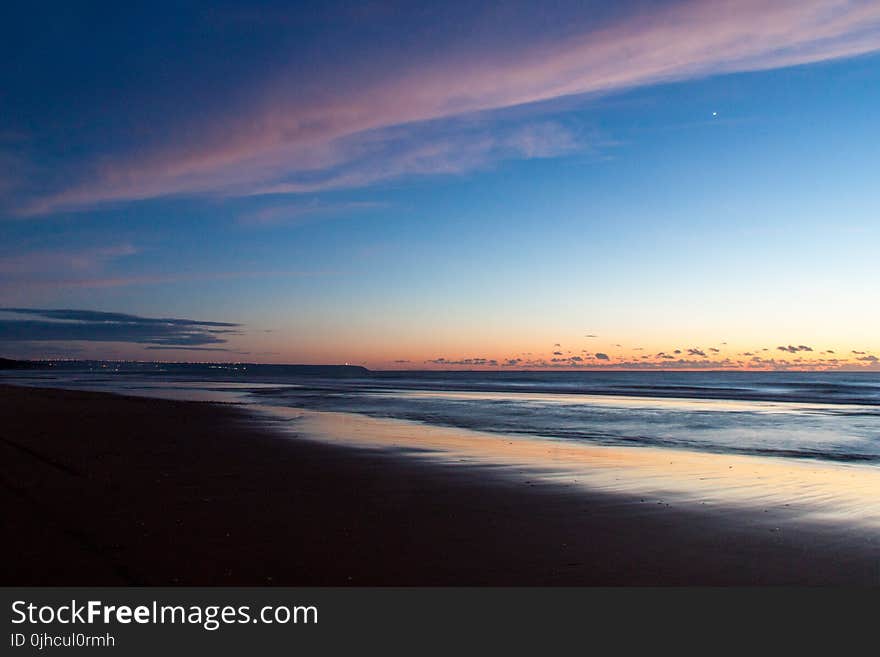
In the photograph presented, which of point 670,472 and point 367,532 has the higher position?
point 367,532

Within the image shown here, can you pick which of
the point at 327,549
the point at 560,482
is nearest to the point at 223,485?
the point at 327,549

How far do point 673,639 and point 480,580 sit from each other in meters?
2.02

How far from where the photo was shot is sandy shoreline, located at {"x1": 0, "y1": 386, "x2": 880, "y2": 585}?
752cm

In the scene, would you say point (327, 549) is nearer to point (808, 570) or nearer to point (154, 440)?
point (808, 570)

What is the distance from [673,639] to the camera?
245 inches

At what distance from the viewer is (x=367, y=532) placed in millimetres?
9359

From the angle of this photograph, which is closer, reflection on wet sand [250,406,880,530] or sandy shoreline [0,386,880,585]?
sandy shoreline [0,386,880,585]

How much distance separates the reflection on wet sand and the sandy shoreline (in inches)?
38.9

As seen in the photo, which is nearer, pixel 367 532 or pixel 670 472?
pixel 367 532

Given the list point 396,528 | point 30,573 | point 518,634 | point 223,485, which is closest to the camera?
point 518,634

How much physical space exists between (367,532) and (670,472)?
8783mm

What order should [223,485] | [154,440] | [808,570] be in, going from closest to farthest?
[808,570]
[223,485]
[154,440]

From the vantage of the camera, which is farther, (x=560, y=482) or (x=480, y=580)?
(x=560, y=482)

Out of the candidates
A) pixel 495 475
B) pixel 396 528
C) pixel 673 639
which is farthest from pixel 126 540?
pixel 495 475
